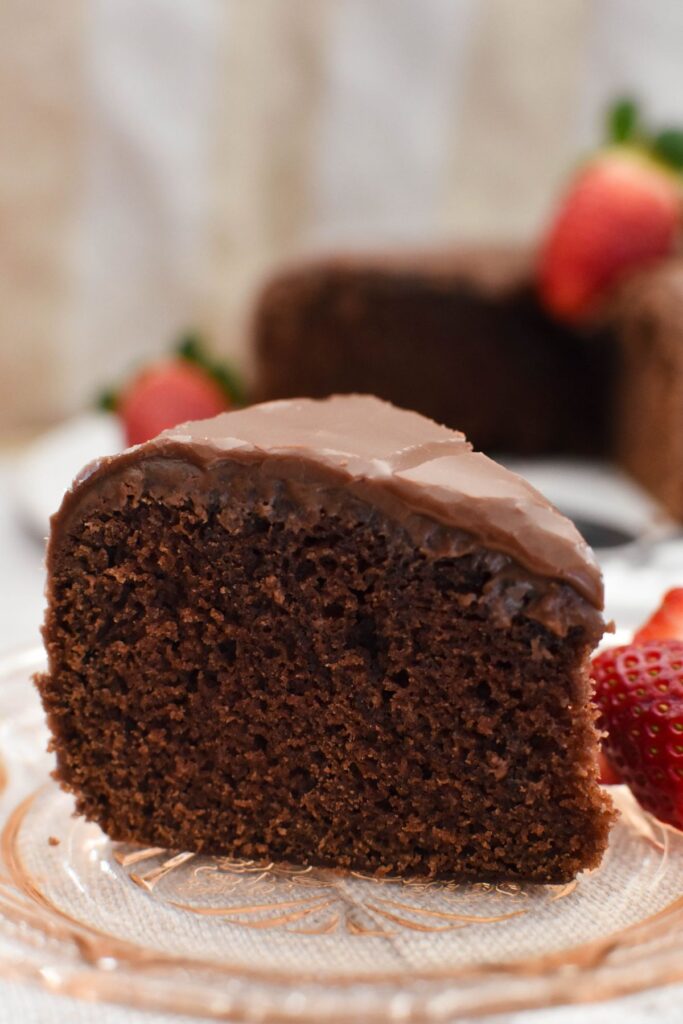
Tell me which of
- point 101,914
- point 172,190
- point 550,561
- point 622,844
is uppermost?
point 172,190

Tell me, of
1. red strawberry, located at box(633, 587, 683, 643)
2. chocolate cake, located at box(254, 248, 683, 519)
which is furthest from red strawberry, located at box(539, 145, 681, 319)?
red strawberry, located at box(633, 587, 683, 643)

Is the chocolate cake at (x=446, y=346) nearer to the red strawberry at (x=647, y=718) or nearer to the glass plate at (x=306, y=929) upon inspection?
the red strawberry at (x=647, y=718)

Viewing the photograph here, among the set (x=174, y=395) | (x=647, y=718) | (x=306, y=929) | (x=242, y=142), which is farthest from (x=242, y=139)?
(x=306, y=929)

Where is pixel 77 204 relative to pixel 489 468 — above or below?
above

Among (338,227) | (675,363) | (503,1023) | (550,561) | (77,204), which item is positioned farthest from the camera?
(338,227)

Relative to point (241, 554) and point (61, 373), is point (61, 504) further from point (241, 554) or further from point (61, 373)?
point (61, 373)

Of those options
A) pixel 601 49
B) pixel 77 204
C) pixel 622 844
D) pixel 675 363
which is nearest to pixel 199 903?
pixel 622 844

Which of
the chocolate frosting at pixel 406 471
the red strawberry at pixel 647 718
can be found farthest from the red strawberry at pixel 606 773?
the chocolate frosting at pixel 406 471
